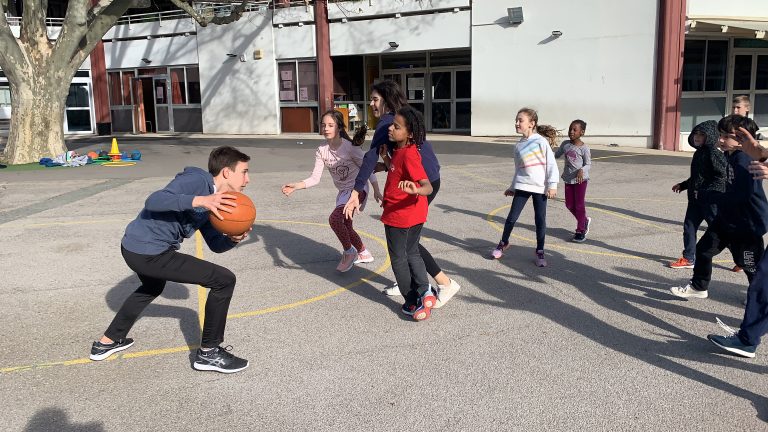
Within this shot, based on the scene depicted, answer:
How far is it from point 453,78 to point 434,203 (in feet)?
49.1

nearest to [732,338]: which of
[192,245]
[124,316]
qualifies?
[124,316]

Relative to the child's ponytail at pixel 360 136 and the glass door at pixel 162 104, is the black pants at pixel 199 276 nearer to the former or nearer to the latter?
the child's ponytail at pixel 360 136

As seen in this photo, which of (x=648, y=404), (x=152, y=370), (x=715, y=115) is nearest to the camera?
(x=648, y=404)

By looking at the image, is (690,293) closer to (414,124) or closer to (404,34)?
(414,124)

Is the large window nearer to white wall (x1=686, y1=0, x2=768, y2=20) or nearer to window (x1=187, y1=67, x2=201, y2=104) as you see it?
white wall (x1=686, y1=0, x2=768, y2=20)

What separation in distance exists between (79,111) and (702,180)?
27851mm

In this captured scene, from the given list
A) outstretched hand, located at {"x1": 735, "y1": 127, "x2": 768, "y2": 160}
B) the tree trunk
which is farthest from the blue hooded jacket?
the tree trunk

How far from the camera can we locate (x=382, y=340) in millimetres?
4730

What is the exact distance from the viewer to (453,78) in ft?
80.6

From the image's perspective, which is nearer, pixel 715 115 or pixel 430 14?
pixel 715 115

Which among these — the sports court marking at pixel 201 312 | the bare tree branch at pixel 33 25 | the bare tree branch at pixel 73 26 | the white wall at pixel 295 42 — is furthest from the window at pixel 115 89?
the sports court marking at pixel 201 312

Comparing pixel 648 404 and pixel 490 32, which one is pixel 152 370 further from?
pixel 490 32

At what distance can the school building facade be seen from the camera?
741 inches

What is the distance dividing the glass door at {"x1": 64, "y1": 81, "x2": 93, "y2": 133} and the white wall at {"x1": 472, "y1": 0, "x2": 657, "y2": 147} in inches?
687
